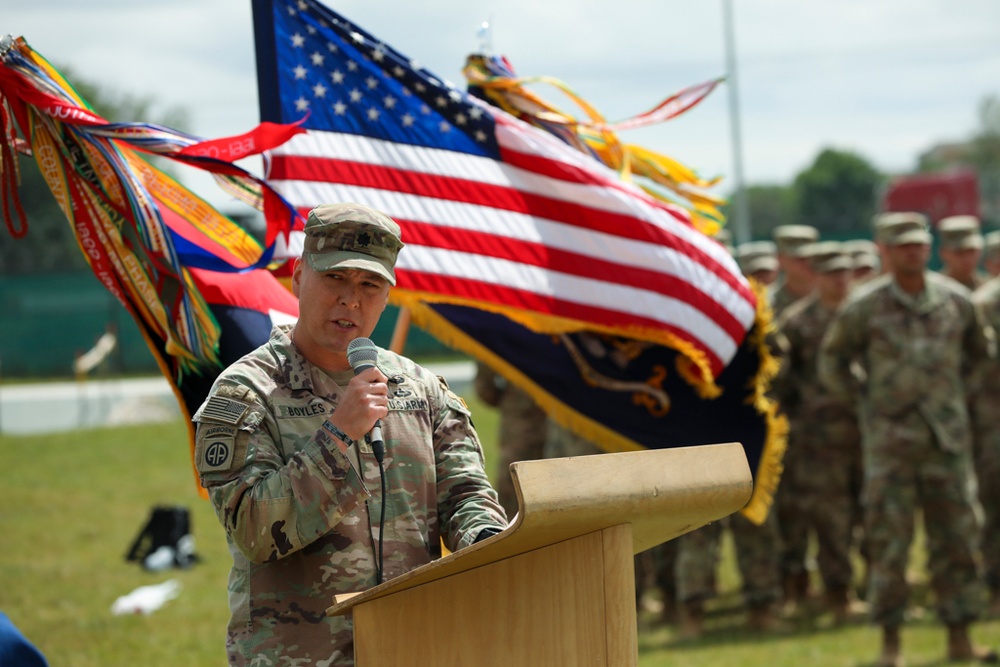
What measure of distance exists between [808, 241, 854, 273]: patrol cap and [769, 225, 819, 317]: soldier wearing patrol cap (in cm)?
16

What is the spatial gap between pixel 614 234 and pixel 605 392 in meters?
0.72

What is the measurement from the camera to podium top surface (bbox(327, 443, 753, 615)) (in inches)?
79.5

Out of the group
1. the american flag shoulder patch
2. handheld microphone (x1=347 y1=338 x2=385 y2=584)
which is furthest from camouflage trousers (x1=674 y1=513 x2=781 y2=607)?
the american flag shoulder patch

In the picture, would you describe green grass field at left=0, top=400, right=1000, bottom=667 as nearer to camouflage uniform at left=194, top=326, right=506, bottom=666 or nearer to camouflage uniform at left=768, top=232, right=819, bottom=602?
camouflage uniform at left=194, top=326, right=506, bottom=666

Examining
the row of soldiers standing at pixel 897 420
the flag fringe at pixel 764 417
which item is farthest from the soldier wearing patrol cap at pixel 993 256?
the flag fringe at pixel 764 417

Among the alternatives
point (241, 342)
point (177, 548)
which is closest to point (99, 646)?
point (177, 548)

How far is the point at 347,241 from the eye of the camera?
2.54 meters

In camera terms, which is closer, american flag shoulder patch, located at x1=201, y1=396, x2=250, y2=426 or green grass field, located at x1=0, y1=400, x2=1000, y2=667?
american flag shoulder patch, located at x1=201, y1=396, x2=250, y2=426

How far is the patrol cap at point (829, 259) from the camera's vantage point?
8125mm

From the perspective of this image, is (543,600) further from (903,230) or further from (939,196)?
(939,196)

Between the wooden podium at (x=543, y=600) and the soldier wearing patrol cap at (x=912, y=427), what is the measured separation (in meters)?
4.58

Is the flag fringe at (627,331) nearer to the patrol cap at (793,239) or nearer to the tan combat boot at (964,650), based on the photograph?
the tan combat boot at (964,650)

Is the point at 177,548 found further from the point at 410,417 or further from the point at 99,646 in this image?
the point at 410,417

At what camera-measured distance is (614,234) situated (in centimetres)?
541
